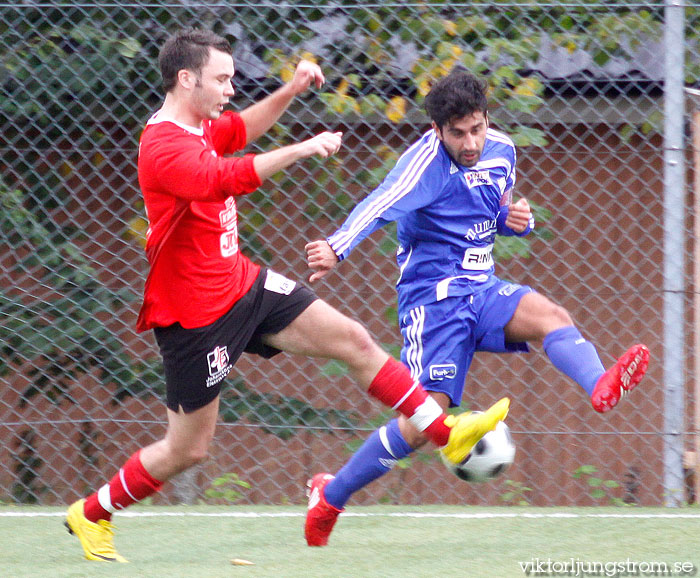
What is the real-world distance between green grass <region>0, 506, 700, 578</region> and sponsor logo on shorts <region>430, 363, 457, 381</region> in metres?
0.57

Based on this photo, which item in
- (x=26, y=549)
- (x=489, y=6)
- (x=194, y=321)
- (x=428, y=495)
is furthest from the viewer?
(x=428, y=495)

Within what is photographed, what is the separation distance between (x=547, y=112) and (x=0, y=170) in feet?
8.04

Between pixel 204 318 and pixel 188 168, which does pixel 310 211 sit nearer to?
pixel 204 318

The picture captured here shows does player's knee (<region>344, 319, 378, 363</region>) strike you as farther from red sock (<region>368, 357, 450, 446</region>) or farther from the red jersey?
the red jersey

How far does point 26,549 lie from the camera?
3.68m

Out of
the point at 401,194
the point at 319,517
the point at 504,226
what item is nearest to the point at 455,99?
the point at 401,194

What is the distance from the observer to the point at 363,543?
147 inches

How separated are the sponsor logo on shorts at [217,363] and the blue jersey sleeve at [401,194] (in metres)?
0.51

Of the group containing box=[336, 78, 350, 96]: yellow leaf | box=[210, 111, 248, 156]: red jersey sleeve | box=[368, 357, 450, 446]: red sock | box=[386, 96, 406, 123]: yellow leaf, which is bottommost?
box=[368, 357, 450, 446]: red sock

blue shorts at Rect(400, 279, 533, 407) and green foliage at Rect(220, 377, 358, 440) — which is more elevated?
blue shorts at Rect(400, 279, 533, 407)

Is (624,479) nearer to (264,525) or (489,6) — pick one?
(264,525)

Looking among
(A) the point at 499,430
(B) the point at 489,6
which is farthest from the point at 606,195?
(A) the point at 499,430

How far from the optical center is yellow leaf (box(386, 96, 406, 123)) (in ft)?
15.1

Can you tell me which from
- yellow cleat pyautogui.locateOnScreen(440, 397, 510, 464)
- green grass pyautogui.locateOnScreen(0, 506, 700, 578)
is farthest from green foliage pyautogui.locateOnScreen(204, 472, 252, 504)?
yellow cleat pyautogui.locateOnScreen(440, 397, 510, 464)
